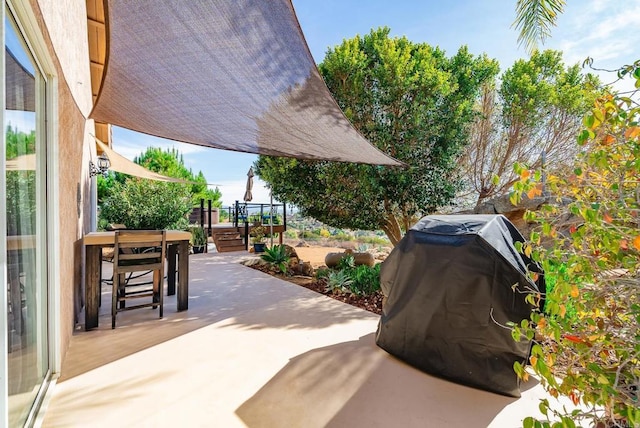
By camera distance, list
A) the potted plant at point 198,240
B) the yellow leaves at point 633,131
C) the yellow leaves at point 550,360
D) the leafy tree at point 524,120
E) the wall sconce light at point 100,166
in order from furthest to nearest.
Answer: the potted plant at point 198,240 < the leafy tree at point 524,120 < the wall sconce light at point 100,166 < the yellow leaves at point 550,360 < the yellow leaves at point 633,131

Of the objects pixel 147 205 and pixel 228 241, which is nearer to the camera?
pixel 147 205

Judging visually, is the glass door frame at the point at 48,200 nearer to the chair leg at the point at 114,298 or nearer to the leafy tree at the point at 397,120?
the chair leg at the point at 114,298

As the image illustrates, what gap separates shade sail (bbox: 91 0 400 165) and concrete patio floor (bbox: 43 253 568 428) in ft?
7.26

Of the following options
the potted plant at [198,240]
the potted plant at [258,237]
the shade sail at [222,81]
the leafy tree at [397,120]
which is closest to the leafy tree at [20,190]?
the shade sail at [222,81]

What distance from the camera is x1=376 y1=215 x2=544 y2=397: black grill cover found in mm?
2344

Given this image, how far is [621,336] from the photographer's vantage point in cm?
113

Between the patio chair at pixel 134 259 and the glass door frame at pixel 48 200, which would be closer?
the glass door frame at pixel 48 200

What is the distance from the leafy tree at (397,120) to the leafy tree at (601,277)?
204 inches

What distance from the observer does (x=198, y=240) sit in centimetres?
1076

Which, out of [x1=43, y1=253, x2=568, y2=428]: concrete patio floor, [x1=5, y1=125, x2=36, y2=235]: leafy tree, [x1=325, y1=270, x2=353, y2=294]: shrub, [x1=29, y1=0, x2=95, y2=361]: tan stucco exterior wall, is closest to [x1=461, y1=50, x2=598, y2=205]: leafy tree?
[x1=325, y1=270, x2=353, y2=294]: shrub

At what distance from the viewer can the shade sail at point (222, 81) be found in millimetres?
2330

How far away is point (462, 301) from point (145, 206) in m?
8.85

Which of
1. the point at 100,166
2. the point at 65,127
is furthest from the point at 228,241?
the point at 65,127

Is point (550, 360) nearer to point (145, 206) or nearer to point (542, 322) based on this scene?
point (542, 322)
